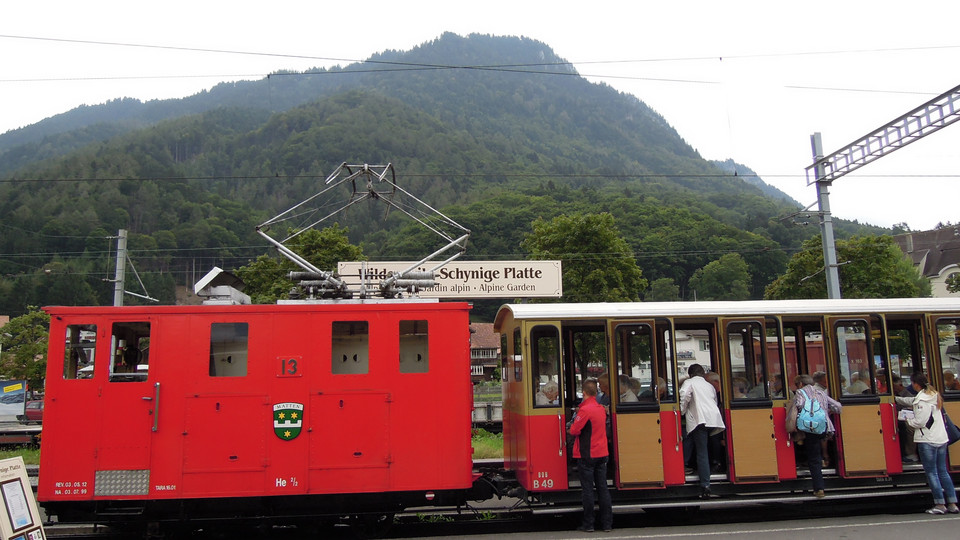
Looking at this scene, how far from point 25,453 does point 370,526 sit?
14.3 m

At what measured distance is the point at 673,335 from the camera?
30.2 feet

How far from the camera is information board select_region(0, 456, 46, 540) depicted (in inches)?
240

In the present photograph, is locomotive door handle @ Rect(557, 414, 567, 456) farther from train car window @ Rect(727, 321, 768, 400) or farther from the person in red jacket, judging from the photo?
train car window @ Rect(727, 321, 768, 400)

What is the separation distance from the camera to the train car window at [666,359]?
30.1ft

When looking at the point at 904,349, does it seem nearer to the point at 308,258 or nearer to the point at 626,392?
the point at 626,392

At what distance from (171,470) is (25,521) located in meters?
1.92

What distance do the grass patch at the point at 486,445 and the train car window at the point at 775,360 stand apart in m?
7.12

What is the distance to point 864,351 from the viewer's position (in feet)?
31.4

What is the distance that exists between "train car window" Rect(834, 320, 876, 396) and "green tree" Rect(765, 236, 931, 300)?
3712 cm

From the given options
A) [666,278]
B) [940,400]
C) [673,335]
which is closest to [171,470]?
[673,335]

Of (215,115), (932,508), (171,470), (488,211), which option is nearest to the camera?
(171,470)

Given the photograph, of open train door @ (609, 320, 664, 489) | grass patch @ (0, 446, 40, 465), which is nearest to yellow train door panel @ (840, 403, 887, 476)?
open train door @ (609, 320, 664, 489)

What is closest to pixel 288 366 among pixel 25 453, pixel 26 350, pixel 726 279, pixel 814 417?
pixel 814 417

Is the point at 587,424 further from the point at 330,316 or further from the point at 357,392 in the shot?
the point at 330,316
